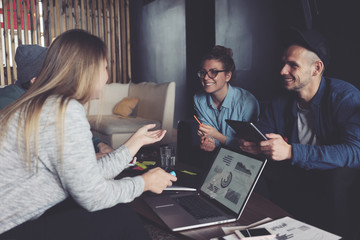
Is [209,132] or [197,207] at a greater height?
[209,132]

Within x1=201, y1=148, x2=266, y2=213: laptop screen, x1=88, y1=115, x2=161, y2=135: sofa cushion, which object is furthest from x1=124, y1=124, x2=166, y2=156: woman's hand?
x1=88, y1=115, x2=161, y2=135: sofa cushion

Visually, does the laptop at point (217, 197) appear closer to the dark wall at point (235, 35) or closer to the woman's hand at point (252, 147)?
the woman's hand at point (252, 147)

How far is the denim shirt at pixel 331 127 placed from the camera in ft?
4.84

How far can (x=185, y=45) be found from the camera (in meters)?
4.89

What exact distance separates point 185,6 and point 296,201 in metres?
3.63

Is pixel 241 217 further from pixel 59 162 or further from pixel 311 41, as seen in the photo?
pixel 311 41

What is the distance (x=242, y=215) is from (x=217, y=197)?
138 mm

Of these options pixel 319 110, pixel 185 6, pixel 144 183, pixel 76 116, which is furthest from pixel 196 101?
pixel 185 6

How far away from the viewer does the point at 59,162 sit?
2.88 ft

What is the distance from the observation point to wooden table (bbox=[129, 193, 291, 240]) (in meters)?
1.00

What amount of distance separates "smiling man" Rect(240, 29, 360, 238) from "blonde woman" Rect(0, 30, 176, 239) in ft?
2.77

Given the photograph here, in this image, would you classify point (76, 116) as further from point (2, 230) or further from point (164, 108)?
point (164, 108)

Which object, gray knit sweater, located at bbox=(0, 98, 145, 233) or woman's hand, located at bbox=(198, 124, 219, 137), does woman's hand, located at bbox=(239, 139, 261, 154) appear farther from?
gray knit sweater, located at bbox=(0, 98, 145, 233)

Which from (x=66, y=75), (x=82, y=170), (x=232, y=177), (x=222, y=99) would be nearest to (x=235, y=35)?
(x=222, y=99)
